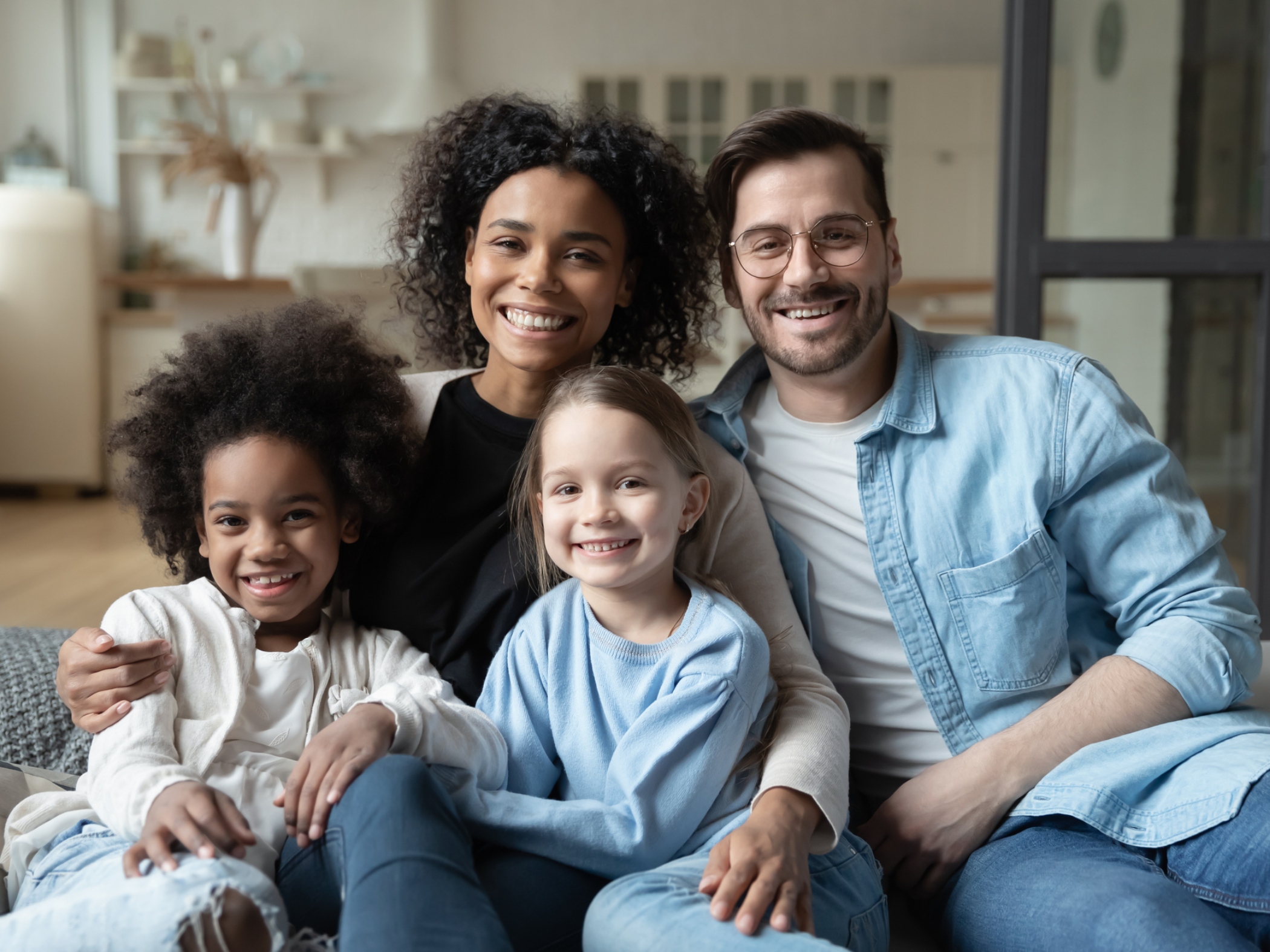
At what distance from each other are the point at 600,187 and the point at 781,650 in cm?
63

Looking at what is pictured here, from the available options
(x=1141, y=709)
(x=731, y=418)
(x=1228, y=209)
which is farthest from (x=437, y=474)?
(x=1228, y=209)

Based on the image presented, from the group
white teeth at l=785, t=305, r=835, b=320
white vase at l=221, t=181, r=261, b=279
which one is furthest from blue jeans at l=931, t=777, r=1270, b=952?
white vase at l=221, t=181, r=261, b=279

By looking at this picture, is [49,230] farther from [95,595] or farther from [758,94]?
[758,94]

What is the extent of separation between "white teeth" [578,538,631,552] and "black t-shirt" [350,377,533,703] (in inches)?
7.7

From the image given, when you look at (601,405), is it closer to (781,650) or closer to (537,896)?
(781,650)

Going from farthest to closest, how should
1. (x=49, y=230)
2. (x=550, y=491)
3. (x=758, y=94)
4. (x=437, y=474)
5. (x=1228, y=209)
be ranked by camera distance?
(x=758, y=94)
(x=49, y=230)
(x=1228, y=209)
(x=437, y=474)
(x=550, y=491)

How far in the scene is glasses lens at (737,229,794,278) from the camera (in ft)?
4.52

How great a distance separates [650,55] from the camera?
20.1 feet

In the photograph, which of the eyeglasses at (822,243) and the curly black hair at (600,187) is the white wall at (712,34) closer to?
the curly black hair at (600,187)

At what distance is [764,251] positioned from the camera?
1393 mm

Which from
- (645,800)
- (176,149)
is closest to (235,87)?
(176,149)

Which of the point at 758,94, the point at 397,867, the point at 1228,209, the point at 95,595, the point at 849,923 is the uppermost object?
→ the point at 758,94

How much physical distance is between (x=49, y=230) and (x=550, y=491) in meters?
4.79

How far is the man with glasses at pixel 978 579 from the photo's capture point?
1.15 metres
